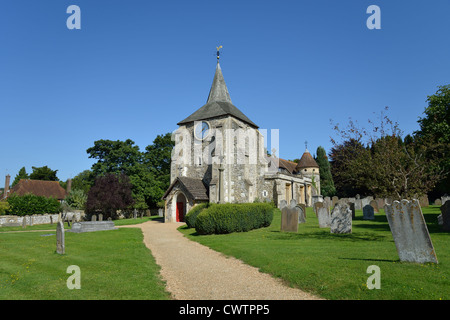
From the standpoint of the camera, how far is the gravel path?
17.8ft

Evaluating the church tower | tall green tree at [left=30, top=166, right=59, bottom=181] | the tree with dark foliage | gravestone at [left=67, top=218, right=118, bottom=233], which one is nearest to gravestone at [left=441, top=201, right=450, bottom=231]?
the church tower

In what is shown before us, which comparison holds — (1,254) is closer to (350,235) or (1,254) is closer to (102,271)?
(102,271)

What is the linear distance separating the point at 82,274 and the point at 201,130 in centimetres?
2424

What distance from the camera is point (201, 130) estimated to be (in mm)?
30234

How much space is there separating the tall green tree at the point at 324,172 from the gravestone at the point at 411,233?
143ft

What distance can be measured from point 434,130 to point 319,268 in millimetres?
14187

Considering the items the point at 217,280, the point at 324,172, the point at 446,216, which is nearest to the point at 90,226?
the point at 217,280

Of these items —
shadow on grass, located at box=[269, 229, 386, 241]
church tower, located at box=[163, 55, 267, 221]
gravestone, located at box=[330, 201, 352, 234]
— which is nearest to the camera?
shadow on grass, located at box=[269, 229, 386, 241]

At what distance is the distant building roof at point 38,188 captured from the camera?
43.9 m

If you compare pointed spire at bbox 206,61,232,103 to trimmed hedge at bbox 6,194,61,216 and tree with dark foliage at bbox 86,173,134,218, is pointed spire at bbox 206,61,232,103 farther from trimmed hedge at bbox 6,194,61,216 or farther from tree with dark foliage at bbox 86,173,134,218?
trimmed hedge at bbox 6,194,61,216

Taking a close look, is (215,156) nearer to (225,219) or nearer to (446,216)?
(225,219)

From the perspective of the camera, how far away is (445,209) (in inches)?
459

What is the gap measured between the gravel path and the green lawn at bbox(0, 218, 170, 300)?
42cm
